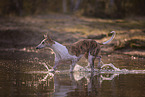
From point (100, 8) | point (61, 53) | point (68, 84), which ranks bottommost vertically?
point (68, 84)

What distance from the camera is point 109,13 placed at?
33.8m

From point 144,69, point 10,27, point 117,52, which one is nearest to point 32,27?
point 10,27

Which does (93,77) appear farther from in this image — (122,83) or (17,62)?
(17,62)

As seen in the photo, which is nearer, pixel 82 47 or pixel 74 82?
pixel 74 82

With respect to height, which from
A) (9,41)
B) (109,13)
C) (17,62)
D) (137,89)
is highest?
(109,13)

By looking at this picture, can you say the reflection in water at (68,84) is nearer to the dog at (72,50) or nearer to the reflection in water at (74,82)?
the reflection in water at (74,82)

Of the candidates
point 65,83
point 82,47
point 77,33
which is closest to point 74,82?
point 65,83

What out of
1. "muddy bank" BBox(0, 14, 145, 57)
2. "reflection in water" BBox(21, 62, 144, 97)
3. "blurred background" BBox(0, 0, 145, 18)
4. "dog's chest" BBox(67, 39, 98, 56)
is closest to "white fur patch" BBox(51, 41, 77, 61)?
"dog's chest" BBox(67, 39, 98, 56)

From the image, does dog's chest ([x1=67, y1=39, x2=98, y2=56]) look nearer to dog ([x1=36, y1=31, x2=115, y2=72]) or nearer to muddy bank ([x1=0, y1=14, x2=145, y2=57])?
dog ([x1=36, y1=31, x2=115, y2=72])

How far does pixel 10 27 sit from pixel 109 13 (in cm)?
1132

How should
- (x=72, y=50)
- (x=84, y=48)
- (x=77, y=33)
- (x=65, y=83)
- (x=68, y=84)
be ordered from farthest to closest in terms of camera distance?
(x=77, y=33)
(x=84, y=48)
(x=72, y=50)
(x=65, y=83)
(x=68, y=84)

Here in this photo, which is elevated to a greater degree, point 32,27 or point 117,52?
point 32,27

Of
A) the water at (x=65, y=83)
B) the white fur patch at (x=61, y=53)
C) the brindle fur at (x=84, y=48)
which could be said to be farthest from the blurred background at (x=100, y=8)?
the white fur patch at (x=61, y=53)

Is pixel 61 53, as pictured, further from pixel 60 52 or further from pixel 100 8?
pixel 100 8
